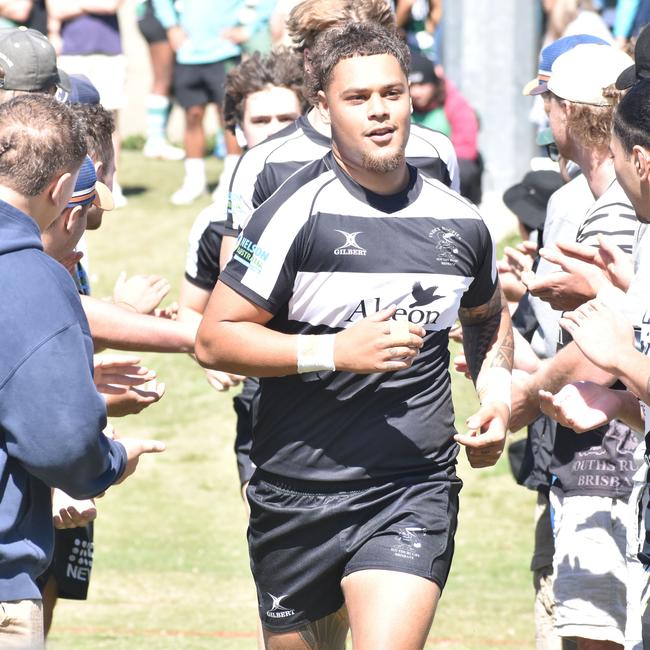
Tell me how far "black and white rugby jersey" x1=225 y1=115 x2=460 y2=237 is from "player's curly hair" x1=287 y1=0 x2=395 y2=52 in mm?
364

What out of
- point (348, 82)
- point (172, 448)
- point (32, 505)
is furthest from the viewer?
point (172, 448)

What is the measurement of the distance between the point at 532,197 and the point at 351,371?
8.43ft

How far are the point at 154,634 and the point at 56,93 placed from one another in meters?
3.26

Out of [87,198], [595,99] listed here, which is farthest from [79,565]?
[595,99]

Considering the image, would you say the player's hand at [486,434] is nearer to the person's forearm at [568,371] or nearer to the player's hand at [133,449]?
the person's forearm at [568,371]

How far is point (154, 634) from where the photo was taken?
23.8 ft

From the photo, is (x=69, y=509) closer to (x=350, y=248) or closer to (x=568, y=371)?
(x=350, y=248)

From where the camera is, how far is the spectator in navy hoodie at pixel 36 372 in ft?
11.2

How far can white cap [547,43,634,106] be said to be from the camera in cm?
508

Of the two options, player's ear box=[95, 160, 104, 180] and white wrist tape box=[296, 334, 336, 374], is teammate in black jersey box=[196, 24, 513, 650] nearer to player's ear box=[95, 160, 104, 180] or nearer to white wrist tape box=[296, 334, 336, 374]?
white wrist tape box=[296, 334, 336, 374]

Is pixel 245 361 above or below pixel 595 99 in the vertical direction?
below

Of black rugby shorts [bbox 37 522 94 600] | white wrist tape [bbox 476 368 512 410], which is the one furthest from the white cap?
black rugby shorts [bbox 37 522 94 600]

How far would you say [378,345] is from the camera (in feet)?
13.4

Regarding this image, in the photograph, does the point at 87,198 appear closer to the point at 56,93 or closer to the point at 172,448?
the point at 56,93
